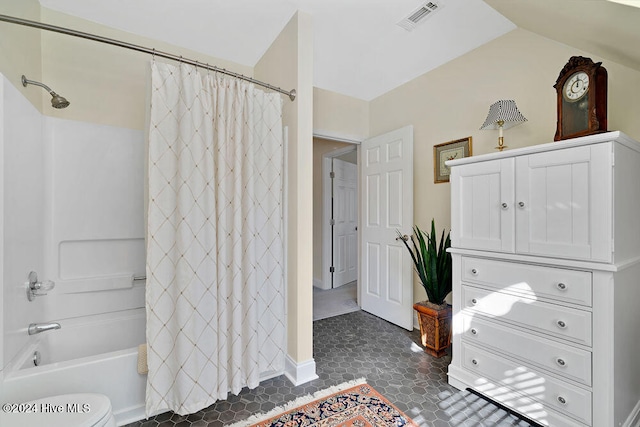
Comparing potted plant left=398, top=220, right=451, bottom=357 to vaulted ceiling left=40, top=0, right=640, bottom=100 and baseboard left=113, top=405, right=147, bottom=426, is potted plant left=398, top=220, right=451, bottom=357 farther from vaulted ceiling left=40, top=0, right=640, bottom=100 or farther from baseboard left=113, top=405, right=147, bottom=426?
baseboard left=113, top=405, right=147, bottom=426

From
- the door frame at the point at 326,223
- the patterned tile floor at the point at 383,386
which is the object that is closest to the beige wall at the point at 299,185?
the patterned tile floor at the point at 383,386

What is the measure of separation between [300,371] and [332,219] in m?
2.65

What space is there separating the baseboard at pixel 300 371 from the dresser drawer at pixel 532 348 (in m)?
1.03

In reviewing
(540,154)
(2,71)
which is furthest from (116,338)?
(540,154)

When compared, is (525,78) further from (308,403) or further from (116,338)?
(116,338)

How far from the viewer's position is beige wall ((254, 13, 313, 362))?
1.92m

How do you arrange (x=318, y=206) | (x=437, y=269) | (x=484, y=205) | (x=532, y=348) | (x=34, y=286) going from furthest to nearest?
1. (x=318, y=206)
2. (x=437, y=269)
3. (x=484, y=205)
4. (x=34, y=286)
5. (x=532, y=348)

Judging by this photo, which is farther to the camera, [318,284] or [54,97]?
[318,284]

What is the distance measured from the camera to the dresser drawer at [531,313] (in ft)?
4.36

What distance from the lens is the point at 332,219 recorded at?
→ 4.33 m

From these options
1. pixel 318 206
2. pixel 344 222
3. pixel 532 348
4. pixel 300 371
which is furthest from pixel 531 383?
pixel 318 206

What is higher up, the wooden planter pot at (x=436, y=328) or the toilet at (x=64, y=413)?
the toilet at (x=64, y=413)

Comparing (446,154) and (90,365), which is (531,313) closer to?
(446,154)

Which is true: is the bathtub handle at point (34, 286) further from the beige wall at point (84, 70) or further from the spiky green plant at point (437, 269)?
the spiky green plant at point (437, 269)
